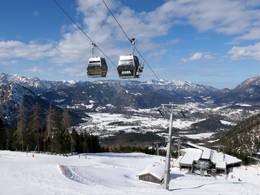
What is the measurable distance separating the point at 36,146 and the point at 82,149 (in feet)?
43.9

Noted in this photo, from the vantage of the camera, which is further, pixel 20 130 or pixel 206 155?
pixel 206 155

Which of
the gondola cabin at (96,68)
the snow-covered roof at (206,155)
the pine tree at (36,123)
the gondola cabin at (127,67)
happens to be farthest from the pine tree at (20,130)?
the gondola cabin at (127,67)

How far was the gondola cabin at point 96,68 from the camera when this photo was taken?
27.3 metres

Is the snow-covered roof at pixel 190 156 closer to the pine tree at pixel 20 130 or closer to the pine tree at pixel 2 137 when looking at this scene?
the pine tree at pixel 20 130

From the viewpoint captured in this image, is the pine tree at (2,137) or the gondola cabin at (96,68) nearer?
the gondola cabin at (96,68)

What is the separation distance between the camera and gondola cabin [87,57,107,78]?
1073 inches

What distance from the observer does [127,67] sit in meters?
27.3

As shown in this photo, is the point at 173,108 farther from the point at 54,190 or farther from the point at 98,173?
the point at 98,173

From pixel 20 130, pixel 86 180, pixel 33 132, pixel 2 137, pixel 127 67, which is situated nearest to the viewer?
pixel 127 67

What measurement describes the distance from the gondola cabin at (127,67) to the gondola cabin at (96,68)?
1.05 meters

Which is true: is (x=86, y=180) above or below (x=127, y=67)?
below

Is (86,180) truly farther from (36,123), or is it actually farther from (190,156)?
(36,123)

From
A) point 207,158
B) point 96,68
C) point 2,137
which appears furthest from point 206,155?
point 96,68

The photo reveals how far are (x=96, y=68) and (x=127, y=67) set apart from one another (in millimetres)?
2108
